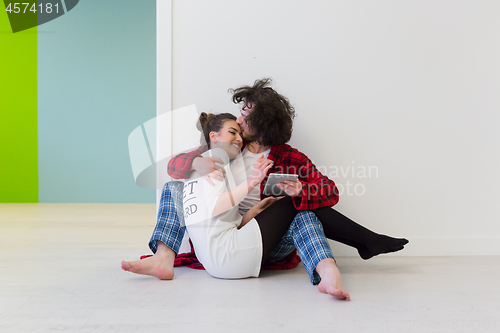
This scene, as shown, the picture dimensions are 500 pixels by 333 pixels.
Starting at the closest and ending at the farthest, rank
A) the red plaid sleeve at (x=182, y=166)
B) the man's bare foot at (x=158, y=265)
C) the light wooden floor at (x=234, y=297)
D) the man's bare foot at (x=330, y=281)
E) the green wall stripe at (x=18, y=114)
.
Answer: the light wooden floor at (x=234, y=297), the man's bare foot at (x=330, y=281), the man's bare foot at (x=158, y=265), the red plaid sleeve at (x=182, y=166), the green wall stripe at (x=18, y=114)

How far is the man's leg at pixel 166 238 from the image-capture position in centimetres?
133

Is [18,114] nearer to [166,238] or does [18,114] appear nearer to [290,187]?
[166,238]

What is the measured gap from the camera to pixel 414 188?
1.84m

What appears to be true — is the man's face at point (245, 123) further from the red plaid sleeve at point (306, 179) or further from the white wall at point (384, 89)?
the white wall at point (384, 89)

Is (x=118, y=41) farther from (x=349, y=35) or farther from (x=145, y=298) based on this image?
(x=145, y=298)

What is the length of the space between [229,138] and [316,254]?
545 millimetres

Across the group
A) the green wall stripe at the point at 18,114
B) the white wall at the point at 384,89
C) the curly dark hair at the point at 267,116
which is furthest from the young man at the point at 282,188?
the green wall stripe at the point at 18,114

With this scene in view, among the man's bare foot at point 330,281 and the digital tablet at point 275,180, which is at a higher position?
the digital tablet at point 275,180

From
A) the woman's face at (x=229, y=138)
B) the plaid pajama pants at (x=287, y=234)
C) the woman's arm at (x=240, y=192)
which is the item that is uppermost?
the woman's face at (x=229, y=138)

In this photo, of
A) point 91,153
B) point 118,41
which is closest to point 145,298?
point 91,153

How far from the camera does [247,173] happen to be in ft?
5.05

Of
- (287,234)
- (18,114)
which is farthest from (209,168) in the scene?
(18,114)

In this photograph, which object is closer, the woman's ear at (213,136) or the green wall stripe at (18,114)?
the woman's ear at (213,136)

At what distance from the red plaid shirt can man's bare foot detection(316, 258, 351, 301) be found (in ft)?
0.69
